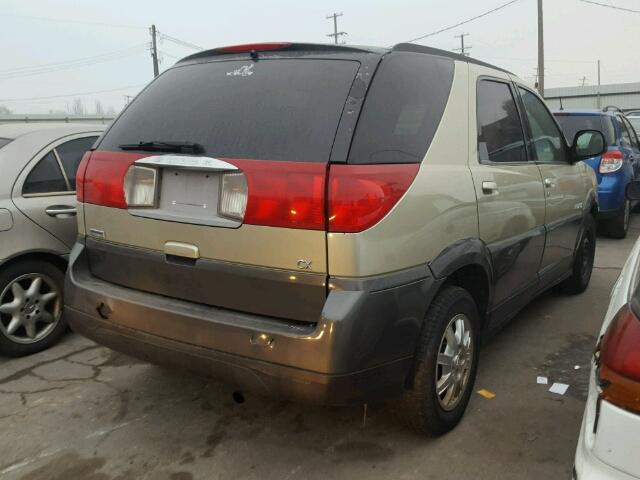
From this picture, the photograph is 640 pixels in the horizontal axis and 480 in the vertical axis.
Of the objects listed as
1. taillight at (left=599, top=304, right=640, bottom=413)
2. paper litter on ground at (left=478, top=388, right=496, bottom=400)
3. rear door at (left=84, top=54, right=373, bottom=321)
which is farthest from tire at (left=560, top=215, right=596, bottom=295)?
taillight at (left=599, top=304, right=640, bottom=413)

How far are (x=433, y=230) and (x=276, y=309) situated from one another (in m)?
0.76

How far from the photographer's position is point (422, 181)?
94.3 inches

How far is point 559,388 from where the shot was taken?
10.9ft

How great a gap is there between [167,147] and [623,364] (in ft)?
6.32

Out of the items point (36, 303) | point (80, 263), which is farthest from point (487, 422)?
point (36, 303)

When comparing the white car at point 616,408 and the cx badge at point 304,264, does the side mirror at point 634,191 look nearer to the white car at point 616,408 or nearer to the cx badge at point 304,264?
the white car at point 616,408

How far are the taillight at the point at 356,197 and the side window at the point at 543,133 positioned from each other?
1988 mm

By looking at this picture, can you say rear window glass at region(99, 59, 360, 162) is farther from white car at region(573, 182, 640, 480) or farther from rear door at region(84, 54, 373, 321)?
white car at region(573, 182, 640, 480)

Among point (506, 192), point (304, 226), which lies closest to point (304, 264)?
point (304, 226)

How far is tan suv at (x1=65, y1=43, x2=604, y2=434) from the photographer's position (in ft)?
7.11

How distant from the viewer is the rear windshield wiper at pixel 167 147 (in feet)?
7.98

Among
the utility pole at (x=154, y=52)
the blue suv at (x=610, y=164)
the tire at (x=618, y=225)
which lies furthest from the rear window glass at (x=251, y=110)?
the utility pole at (x=154, y=52)

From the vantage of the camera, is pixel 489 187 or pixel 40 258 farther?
pixel 40 258

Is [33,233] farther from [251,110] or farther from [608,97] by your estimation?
[608,97]
